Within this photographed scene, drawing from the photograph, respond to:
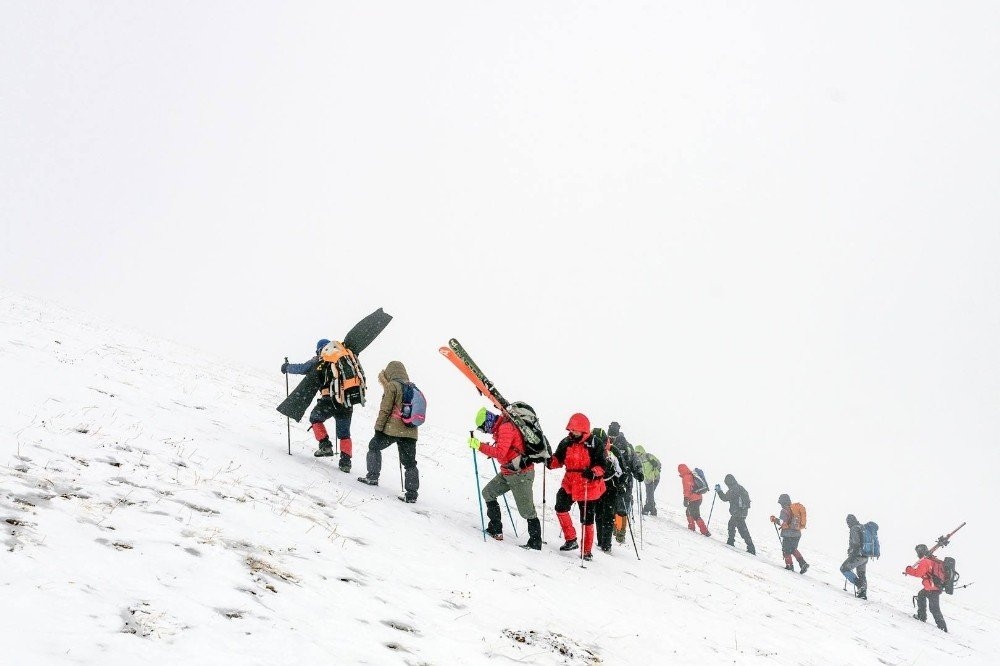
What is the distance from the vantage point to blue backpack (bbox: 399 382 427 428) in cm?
1224

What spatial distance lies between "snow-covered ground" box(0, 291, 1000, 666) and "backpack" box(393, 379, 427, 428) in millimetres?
1529

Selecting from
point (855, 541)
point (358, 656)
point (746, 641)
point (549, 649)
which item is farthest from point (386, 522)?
point (855, 541)

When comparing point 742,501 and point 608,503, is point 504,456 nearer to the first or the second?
point 608,503

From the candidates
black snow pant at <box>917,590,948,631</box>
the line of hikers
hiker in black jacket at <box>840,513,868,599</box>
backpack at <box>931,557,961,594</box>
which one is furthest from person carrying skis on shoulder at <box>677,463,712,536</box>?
the line of hikers

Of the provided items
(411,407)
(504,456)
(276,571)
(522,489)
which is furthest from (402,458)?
(276,571)

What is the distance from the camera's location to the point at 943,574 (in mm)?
18125

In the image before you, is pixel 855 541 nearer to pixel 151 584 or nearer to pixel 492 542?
pixel 492 542

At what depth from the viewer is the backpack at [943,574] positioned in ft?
58.6

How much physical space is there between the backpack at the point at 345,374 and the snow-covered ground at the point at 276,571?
157 centimetres

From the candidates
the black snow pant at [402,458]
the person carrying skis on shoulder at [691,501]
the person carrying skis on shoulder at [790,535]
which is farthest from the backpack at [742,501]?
the black snow pant at [402,458]

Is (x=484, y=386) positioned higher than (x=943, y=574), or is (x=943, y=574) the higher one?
(x=484, y=386)

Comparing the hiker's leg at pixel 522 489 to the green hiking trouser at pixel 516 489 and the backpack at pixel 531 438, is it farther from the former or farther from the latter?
the backpack at pixel 531 438

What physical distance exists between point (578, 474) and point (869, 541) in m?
13.1

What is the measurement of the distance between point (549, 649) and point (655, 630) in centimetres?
262
